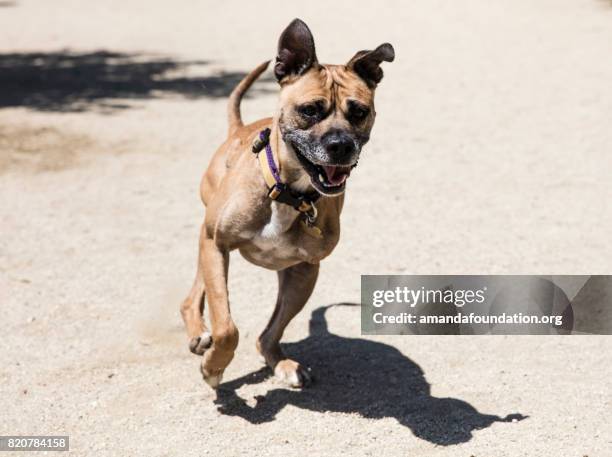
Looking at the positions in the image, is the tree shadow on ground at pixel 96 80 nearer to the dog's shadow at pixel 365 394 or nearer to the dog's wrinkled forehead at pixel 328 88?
the dog's shadow at pixel 365 394

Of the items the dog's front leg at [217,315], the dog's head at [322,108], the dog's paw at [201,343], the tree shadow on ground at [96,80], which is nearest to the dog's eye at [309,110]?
the dog's head at [322,108]

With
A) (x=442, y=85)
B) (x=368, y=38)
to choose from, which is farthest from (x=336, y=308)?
(x=368, y=38)

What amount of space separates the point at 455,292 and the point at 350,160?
98.5 inches

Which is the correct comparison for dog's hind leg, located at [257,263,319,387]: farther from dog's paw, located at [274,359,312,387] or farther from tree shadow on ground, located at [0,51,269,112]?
tree shadow on ground, located at [0,51,269,112]

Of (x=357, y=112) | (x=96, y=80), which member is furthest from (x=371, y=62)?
(x=96, y=80)

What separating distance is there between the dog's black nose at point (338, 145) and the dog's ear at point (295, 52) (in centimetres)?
50

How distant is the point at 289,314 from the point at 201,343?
24.2 inches

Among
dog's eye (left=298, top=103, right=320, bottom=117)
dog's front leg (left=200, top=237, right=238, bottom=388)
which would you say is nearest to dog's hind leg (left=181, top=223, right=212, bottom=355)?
dog's front leg (left=200, top=237, right=238, bottom=388)

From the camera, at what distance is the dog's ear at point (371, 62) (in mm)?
4906

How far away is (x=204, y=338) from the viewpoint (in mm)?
5238

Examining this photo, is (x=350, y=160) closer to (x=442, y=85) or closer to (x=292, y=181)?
(x=292, y=181)

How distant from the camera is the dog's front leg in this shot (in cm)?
489

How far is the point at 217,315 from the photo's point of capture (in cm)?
493

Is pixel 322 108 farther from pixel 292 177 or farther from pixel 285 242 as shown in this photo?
pixel 285 242
